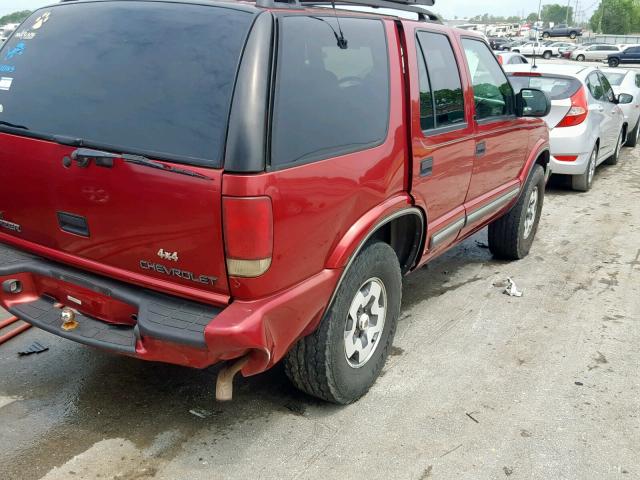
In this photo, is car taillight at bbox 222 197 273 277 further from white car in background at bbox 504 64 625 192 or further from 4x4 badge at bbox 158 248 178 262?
white car in background at bbox 504 64 625 192

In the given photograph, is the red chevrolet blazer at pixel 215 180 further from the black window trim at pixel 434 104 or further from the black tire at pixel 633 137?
the black tire at pixel 633 137

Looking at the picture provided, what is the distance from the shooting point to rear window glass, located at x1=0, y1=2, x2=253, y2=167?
2496 mm

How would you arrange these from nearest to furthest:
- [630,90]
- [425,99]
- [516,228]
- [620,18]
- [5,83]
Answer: [5,83]
[425,99]
[516,228]
[630,90]
[620,18]

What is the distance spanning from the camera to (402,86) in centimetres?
339

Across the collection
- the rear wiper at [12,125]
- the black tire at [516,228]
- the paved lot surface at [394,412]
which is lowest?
the paved lot surface at [394,412]

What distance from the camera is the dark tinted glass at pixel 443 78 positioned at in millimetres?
3750

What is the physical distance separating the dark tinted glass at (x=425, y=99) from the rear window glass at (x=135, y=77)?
1328 millimetres

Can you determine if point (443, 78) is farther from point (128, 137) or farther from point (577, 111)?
point (577, 111)

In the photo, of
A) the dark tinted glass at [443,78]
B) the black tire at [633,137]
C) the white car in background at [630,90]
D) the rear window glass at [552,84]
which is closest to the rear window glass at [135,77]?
the dark tinted glass at [443,78]

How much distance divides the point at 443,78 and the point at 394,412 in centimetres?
203

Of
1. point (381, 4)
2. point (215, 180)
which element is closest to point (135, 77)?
point (215, 180)

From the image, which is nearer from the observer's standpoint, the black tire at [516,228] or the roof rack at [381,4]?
the roof rack at [381,4]

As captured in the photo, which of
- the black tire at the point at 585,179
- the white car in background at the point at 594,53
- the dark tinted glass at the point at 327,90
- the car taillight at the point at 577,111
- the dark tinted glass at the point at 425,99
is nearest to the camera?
the dark tinted glass at the point at 327,90

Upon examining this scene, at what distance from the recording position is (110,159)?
102 inches
